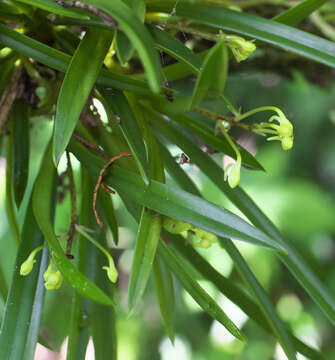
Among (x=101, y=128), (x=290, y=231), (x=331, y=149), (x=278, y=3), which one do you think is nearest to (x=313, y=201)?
(x=290, y=231)

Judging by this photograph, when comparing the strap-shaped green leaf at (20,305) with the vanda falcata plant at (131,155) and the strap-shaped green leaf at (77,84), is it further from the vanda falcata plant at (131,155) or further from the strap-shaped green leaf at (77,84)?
the strap-shaped green leaf at (77,84)

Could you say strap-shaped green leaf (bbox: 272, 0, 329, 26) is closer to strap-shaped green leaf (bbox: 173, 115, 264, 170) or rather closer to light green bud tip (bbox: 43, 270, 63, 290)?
strap-shaped green leaf (bbox: 173, 115, 264, 170)

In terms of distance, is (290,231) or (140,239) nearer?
(140,239)

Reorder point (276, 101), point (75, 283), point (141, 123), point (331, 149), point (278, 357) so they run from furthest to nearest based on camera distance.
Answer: point (331, 149), point (276, 101), point (278, 357), point (141, 123), point (75, 283)

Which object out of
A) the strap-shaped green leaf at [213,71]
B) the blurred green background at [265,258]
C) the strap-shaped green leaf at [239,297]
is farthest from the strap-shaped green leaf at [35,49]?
the blurred green background at [265,258]

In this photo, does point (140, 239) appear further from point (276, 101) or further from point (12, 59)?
point (276, 101)
